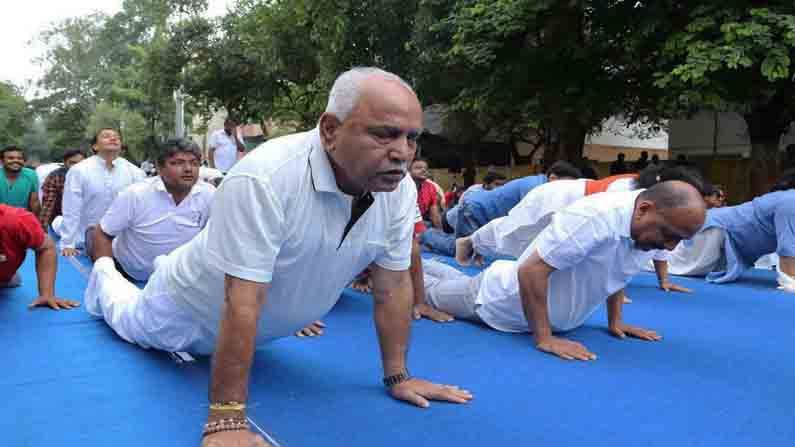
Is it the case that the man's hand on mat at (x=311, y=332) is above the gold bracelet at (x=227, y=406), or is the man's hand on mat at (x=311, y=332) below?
below

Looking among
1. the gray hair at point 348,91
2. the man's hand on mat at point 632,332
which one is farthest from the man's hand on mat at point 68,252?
the gray hair at point 348,91

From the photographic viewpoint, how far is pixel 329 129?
1.77 meters

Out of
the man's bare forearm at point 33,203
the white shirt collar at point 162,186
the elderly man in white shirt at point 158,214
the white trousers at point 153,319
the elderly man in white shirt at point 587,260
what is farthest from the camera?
the man's bare forearm at point 33,203

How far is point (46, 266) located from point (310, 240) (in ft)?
7.07

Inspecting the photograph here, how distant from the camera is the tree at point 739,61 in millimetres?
6418

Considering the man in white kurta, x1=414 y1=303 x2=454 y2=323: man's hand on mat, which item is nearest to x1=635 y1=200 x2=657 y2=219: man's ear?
the man in white kurta

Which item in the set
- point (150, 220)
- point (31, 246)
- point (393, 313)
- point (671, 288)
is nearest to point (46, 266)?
point (31, 246)

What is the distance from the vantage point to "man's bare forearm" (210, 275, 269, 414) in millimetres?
1651

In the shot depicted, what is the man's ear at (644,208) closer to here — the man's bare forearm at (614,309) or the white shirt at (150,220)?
the man's bare forearm at (614,309)

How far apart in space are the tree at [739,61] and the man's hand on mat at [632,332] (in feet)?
14.1

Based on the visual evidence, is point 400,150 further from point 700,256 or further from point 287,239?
point 700,256

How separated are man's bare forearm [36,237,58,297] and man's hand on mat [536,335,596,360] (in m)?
2.37

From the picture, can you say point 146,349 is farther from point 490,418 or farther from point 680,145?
point 680,145

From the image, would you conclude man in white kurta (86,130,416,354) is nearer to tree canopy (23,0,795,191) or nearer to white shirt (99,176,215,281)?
white shirt (99,176,215,281)
